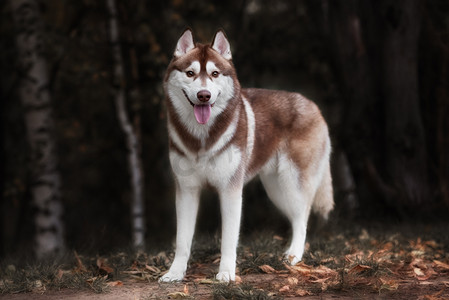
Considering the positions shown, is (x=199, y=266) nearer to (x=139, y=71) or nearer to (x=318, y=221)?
(x=318, y=221)

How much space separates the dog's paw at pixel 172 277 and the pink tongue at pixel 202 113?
1.29 meters

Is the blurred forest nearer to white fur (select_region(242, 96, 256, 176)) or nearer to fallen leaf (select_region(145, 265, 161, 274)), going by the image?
fallen leaf (select_region(145, 265, 161, 274))

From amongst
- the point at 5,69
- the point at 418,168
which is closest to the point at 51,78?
the point at 5,69

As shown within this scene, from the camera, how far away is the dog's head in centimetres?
447

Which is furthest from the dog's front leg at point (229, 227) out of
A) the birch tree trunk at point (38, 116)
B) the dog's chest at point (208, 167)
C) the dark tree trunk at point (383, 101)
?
the birch tree trunk at point (38, 116)

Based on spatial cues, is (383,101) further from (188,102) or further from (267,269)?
(188,102)

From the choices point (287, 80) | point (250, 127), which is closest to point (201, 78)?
point (250, 127)

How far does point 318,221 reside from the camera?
24.0 feet

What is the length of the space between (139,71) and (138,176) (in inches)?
94.8

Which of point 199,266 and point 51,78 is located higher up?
point 51,78

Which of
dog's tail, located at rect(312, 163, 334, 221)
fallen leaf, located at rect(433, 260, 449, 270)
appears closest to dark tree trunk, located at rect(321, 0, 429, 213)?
dog's tail, located at rect(312, 163, 334, 221)

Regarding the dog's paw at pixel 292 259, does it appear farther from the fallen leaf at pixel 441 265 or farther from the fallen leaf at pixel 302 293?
the fallen leaf at pixel 441 265

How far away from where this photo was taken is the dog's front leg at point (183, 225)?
189 inches

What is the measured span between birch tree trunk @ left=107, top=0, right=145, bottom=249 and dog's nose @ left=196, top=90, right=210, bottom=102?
449cm
